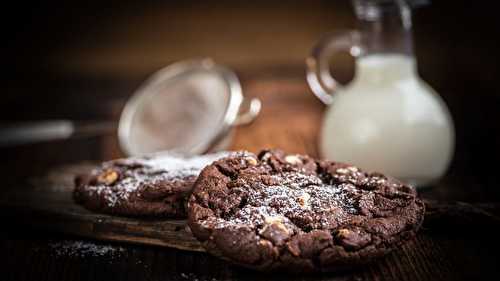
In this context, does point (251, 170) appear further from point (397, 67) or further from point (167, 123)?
point (167, 123)

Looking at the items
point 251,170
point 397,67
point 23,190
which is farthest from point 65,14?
point 251,170

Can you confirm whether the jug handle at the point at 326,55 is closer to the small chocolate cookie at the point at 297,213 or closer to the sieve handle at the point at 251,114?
the sieve handle at the point at 251,114

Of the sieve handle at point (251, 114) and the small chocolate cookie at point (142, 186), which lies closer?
the small chocolate cookie at point (142, 186)

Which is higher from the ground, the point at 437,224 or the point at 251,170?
the point at 251,170

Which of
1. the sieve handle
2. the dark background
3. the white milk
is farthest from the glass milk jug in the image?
the dark background

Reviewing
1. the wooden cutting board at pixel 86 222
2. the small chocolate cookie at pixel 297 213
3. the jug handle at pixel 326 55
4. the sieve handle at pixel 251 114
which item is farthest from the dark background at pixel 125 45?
the small chocolate cookie at pixel 297 213

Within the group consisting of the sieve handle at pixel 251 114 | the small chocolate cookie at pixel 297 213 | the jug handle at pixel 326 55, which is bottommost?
the sieve handle at pixel 251 114
